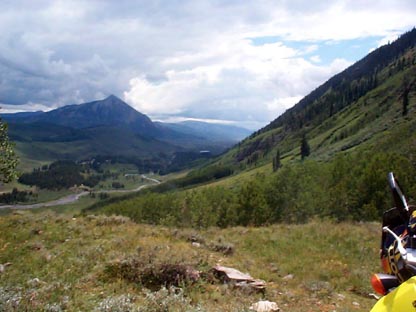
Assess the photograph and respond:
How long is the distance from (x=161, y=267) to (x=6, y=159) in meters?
10.1

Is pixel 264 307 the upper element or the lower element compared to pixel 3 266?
upper

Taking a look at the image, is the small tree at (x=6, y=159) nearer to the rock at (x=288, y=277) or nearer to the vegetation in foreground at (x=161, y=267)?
the vegetation in foreground at (x=161, y=267)

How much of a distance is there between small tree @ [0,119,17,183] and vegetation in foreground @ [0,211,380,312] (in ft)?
8.66

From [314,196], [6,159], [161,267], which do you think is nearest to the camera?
[161,267]

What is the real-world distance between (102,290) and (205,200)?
1905 inches

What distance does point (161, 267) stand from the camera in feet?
35.1

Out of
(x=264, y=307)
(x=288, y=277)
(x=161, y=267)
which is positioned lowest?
(x=288, y=277)

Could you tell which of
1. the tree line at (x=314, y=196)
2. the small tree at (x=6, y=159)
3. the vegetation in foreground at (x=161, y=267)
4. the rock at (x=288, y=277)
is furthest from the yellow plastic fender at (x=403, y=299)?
the tree line at (x=314, y=196)

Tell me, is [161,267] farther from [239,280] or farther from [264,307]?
[264,307]

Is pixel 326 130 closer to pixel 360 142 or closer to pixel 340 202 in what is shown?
pixel 360 142

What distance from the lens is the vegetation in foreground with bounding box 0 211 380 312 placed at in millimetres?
8109

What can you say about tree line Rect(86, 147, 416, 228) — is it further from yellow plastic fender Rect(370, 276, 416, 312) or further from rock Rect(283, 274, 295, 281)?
yellow plastic fender Rect(370, 276, 416, 312)

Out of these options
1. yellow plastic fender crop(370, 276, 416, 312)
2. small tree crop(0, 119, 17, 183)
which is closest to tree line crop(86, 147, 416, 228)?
small tree crop(0, 119, 17, 183)

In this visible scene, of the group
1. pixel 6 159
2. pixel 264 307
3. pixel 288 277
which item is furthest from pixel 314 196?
pixel 264 307
